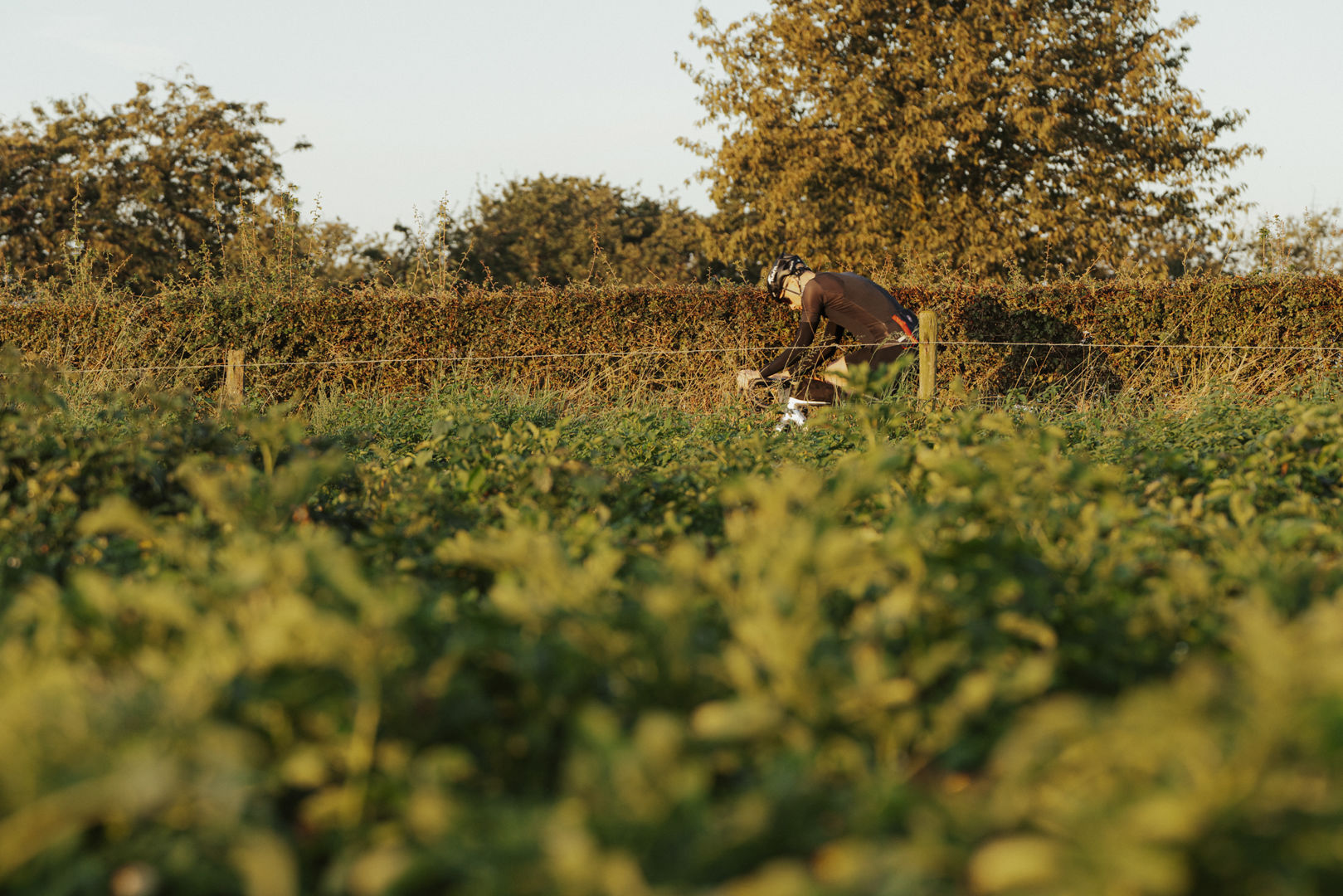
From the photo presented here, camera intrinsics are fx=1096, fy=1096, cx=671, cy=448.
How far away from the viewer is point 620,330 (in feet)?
37.4

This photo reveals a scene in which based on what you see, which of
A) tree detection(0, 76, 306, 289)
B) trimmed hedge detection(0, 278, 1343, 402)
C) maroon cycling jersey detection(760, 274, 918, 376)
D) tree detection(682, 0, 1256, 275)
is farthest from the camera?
tree detection(0, 76, 306, 289)

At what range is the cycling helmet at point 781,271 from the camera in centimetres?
875

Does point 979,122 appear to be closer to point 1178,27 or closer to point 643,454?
point 1178,27

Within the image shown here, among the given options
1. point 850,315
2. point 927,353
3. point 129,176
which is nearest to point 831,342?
point 850,315

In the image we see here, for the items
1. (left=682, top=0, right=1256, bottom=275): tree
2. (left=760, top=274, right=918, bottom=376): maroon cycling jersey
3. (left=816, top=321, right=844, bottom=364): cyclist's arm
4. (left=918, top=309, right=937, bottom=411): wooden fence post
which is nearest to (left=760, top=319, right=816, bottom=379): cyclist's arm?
(left=760, top=274, right=918, bottom=376): maroon cycling jersey

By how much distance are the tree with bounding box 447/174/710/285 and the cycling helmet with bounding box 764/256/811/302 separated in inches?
1250

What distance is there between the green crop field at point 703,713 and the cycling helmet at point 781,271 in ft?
20.2

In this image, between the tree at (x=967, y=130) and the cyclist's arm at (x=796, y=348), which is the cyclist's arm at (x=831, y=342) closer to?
the cyclist's arm at (x=796, y=348)

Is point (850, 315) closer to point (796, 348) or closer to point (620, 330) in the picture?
point (796, 348)

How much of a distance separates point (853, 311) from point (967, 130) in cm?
1569

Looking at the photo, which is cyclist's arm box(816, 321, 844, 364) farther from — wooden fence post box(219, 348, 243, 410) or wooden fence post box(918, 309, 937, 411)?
wooden fence post box(219, 348, 243, 410)

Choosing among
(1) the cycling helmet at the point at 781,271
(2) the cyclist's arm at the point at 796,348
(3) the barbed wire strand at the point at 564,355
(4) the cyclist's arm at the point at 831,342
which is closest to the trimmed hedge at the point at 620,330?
(3) the barbed wire strand at the point at 564,355

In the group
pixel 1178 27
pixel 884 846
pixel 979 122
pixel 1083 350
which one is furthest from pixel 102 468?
pixel 1178 27

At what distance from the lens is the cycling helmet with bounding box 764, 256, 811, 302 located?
875cm
